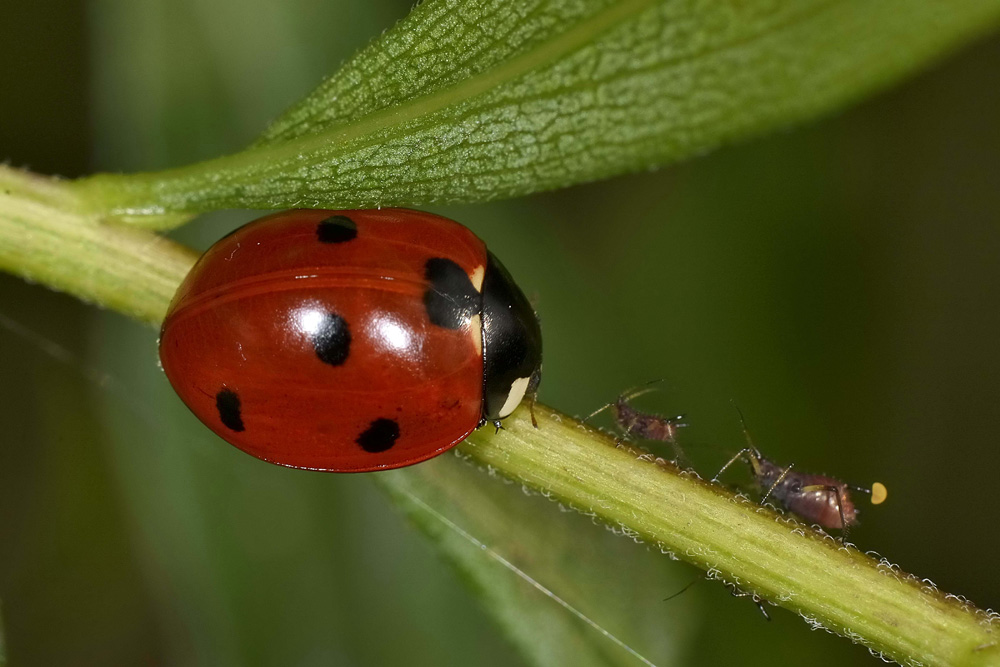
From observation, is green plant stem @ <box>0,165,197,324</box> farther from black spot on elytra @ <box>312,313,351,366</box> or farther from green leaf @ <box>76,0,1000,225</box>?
black spot on elytra @ <box>312,313,351,366</box>

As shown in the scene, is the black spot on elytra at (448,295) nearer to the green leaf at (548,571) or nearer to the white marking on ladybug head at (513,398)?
the white marking on ladybug head at (513,398)

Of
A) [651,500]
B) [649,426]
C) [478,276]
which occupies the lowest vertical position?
[649,426]

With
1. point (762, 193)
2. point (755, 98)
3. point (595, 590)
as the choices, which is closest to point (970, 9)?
point (755, 98)

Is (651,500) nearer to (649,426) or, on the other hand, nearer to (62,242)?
(649,426)

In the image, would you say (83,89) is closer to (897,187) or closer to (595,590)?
(595,590)

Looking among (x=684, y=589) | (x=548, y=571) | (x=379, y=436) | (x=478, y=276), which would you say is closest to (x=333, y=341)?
(x=379, y=436)
